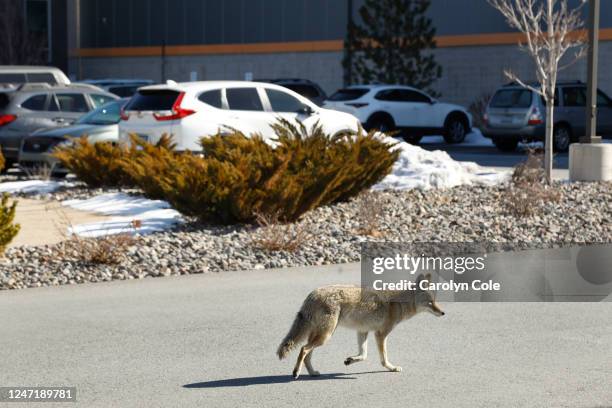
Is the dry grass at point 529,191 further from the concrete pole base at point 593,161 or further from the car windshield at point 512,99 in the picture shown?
the car windshield at point 512,99

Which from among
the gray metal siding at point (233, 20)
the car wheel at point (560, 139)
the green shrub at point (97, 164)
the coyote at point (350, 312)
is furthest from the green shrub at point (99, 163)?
the gray metal siding at point (233, 20)

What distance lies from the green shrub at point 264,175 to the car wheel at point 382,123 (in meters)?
16.5

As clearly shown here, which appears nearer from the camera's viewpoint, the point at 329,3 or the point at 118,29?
the point at 329,3

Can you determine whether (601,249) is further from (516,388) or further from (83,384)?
(83,384)

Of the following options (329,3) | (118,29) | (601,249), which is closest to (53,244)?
(601,249)

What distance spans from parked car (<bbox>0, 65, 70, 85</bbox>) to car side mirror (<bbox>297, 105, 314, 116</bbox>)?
11.0m

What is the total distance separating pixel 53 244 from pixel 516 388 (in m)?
7.33

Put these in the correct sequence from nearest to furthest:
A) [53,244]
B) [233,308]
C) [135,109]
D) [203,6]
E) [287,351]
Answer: [287,351], [233,308], [53,244], [135,109], [203,6]

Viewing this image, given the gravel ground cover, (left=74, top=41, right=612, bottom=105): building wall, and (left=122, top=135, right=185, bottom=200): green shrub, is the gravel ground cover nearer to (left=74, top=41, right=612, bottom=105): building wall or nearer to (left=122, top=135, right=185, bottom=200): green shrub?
(left=122, top=135, right=185, bottom=200): green shrub

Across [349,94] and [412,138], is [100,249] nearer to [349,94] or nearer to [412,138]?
[349,94]

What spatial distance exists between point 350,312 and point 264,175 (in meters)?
8.00

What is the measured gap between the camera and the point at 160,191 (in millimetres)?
16344

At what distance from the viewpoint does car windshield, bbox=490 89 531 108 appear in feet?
101

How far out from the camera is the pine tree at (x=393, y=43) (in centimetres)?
3975
